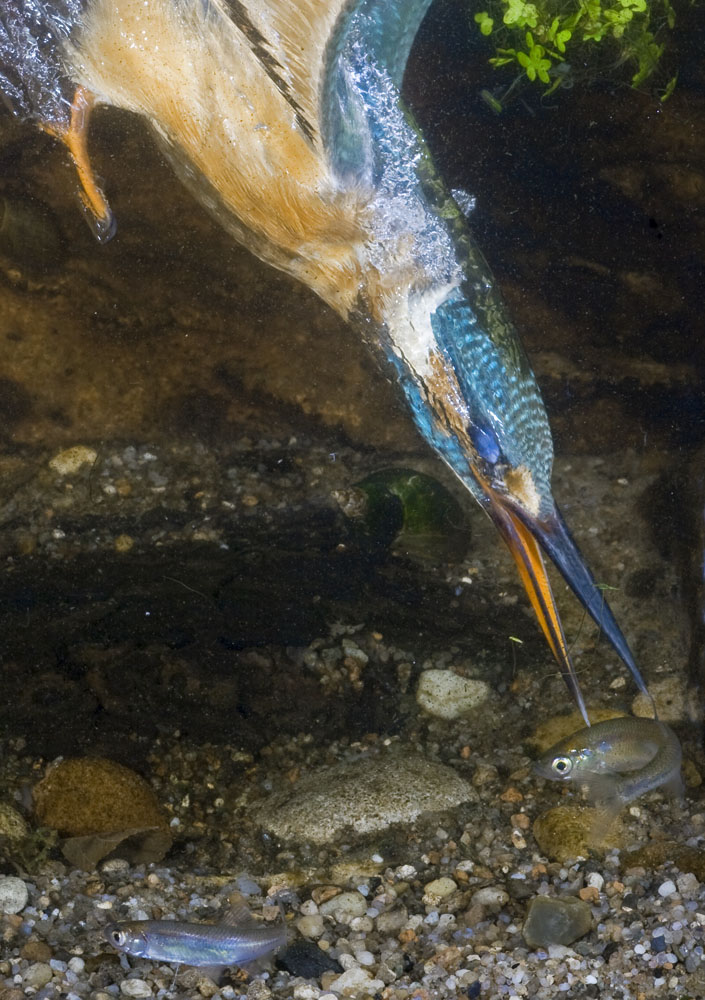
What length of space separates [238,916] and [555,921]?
0.90m

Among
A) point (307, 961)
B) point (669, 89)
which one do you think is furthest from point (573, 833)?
point (669, 89)

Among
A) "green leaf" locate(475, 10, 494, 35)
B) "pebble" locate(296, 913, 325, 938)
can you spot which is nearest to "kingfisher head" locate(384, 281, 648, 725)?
"green leaf" locate(475, 10, 494, 35)

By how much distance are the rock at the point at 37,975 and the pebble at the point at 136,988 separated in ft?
0.60

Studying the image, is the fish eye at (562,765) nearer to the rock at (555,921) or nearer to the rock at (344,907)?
the rock at (555,921)

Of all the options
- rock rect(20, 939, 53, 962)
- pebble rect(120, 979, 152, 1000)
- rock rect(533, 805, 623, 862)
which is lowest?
rock rect(20, 939, 53, 962)

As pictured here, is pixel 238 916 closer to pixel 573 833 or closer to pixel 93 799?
A: pixel 93 799

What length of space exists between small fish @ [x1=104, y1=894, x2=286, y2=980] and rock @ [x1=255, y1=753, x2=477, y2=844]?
0.52m

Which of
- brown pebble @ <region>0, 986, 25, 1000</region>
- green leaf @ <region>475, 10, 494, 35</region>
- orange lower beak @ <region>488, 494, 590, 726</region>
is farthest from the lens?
green leaf @ <region>475, 10, 494, 35</region>

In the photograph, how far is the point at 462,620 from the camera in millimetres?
3121

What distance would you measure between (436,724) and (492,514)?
34.8 inches

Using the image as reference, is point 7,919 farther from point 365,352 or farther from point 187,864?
point 365,352

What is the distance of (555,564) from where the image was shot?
2.59 metres

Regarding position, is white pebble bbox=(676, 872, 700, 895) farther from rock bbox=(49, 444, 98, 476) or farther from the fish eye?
rock bbox=(49, 444, 98, 476)

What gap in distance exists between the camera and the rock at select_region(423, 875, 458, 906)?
226cm
